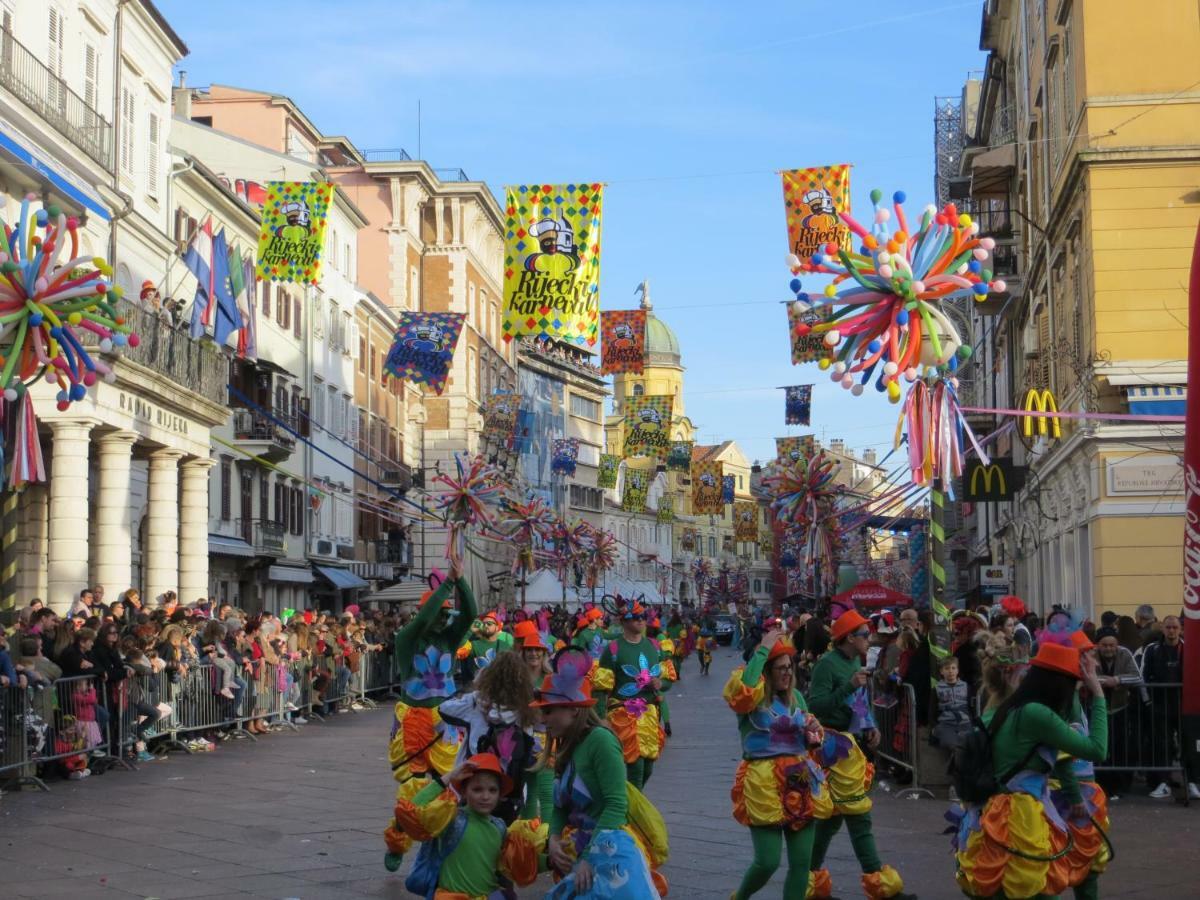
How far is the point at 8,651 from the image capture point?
16047mm

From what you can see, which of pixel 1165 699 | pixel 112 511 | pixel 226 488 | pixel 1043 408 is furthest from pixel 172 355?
pixel 1165 699

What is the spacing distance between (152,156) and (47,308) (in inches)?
818

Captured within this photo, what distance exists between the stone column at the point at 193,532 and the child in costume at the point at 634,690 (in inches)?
736

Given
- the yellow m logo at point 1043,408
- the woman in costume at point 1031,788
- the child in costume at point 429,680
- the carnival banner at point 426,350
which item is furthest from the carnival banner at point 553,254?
the carnival banner at point 426,350

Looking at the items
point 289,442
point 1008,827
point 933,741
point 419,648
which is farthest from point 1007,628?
point 289,442

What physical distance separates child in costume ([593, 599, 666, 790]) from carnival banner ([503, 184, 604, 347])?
9.34 m

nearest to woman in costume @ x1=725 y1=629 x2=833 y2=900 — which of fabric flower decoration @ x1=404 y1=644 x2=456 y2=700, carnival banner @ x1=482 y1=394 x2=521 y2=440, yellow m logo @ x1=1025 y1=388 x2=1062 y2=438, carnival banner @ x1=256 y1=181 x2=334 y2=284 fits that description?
fabric flower decoration @ x1=404 y1=644 x2=456 y2=700

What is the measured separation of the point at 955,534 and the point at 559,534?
1706 centimetres

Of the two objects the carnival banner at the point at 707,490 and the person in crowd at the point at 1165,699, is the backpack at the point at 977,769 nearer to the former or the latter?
the person in crowd at the point at 1165,699

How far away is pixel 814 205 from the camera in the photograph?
81.8 ft

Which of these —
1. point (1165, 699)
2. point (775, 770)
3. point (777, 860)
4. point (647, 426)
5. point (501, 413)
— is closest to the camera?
point (777, 860)

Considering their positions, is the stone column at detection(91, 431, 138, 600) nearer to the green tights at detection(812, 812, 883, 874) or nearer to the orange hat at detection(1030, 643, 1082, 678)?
the green tights at detection(812, 812, 883, 874)

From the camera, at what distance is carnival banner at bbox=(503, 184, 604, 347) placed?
893 inches

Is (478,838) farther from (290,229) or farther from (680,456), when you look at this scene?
(680,456)
